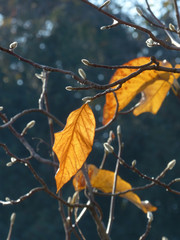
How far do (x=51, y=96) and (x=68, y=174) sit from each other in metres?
10.3

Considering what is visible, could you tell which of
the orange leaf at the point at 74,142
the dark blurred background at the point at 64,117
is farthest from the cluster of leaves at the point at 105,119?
the dark blurred background at the point at 64,117

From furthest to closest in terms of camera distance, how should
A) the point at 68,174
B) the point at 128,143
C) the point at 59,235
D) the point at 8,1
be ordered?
the point at 8,1 → the point at 128,143 → the point at 59,235 → the point at 68,174

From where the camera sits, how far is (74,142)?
1.77 ft

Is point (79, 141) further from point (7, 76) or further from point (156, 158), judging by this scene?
point (7, 76)

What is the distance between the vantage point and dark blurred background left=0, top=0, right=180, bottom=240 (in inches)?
387

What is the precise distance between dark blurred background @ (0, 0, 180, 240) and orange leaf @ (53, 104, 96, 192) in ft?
28.9

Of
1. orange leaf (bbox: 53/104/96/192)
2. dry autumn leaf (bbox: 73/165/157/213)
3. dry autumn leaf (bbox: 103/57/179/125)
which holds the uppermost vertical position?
dry autumn leaf (bbox: 103/57/179/125)

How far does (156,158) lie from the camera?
10.2 m

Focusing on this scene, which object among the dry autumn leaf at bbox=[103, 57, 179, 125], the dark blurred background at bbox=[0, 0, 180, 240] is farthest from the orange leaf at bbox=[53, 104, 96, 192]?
the dark blurred background at bbox=[0, 0, 180, 240]

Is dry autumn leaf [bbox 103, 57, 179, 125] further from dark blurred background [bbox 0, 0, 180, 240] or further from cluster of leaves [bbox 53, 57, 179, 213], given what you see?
dark blurred background [bbox 0, 0, 180, 240]

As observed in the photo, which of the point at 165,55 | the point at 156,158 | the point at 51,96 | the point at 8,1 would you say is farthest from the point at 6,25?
the point at 156,158

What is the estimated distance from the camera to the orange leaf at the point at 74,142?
525 millimetres

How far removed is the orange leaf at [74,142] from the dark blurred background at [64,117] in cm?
882

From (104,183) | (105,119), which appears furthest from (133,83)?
(104,183)
